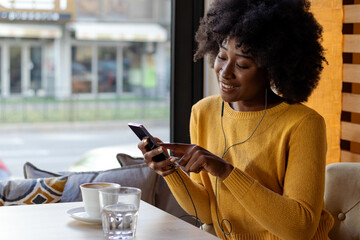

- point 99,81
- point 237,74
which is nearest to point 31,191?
point 237,74

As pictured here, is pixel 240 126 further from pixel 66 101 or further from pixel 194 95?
pixel 66 101

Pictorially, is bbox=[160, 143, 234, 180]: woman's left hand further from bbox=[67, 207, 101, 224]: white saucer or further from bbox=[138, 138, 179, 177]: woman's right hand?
bbox=[67, 207, 101, 224]: white saucer

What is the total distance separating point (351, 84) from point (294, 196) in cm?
76

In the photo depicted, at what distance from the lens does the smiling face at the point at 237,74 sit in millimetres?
1695

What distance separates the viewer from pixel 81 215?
1.45 m

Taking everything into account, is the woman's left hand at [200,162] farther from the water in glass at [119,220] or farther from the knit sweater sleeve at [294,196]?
Answer: the water in glass at [119,220]

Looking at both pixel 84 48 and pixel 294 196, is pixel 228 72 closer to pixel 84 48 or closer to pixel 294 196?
pixel 294 196

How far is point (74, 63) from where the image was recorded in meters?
3.08

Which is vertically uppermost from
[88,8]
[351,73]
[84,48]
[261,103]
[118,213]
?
[88,8]

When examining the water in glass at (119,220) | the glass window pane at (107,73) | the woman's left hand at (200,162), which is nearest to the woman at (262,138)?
the woman's left hand at (200,162)

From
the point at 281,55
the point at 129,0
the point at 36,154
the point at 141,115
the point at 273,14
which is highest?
the point at 129,0

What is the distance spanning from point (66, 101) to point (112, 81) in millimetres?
313

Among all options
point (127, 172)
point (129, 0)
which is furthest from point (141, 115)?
point (127, 172)

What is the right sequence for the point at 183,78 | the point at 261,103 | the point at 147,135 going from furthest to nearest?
the point at 183,78 < the point at 261,103 < the point at 147,135
